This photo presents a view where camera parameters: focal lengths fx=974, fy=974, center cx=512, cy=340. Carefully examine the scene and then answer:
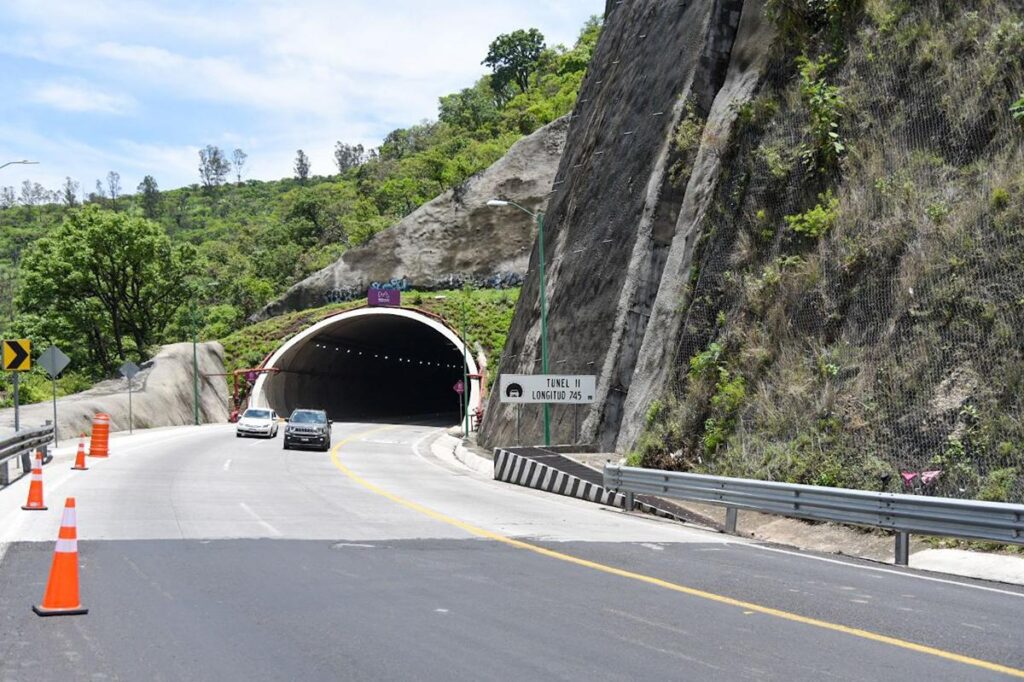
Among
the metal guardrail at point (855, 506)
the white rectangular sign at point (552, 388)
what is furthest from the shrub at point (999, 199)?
the white rectangular sign at point (552, 388)

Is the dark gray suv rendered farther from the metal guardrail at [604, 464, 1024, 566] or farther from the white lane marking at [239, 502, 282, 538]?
the metal guardrail at [604, 464, 1024, 566]

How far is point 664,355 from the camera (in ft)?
80.8

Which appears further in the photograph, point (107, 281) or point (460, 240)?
point (460, 240)

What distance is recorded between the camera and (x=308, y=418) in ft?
119

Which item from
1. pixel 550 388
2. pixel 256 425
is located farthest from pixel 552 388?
pixel 256 425

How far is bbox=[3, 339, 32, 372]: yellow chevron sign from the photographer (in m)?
24.9

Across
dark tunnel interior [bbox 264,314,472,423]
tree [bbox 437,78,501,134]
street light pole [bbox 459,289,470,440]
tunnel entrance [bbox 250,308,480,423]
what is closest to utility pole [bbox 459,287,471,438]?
street light pole [bbox 459,289,470,440]

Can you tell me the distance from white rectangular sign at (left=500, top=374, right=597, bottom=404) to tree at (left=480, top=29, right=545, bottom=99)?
14206cm

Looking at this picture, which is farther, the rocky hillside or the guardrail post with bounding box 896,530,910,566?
the rocky hillside

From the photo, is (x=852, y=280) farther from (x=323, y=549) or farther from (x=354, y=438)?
(x=354, y=438)

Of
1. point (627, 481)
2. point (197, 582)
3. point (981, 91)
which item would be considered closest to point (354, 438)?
point (627, 481)

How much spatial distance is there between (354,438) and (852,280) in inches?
1270

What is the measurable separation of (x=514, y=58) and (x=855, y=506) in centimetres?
16141

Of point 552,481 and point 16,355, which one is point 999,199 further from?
point 16,355
